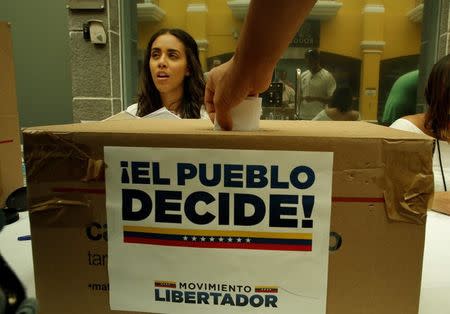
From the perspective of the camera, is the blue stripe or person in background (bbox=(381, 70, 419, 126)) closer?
the blue stripe

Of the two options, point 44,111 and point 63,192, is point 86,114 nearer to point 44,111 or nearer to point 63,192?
point 44,111

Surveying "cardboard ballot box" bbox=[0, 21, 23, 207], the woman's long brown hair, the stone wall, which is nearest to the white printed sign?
"cardboard ballot box" bbox=[0, 21, 23, 207]

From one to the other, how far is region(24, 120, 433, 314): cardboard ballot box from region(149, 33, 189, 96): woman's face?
1367 mm

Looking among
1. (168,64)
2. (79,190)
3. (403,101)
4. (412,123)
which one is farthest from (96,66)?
(79,190)

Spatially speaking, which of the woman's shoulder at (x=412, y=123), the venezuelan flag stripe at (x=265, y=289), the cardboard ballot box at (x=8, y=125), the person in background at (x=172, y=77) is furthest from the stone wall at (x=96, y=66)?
the venezuelan flag stripe at (x=265, y=289)

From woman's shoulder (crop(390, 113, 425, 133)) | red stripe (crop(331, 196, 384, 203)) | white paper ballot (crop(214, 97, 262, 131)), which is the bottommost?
red stripe (crop(331, 196, 384, 203))

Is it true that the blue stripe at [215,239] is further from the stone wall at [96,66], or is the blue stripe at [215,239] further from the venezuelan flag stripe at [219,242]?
the stone wall at [96,66]

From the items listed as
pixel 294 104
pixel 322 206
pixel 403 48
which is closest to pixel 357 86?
pixel 403 48

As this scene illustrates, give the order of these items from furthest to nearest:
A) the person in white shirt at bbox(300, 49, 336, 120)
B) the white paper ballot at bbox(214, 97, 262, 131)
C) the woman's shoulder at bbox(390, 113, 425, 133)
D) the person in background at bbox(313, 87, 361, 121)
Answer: the person in white shirt at bbox(300, 49, 336, 120) < the person in background at bbox(313, 87, 361, 121) < the woman's shoulder at bbox(390, 113, 425, 133) < the white paper ballot at bbox(214, 97, 262, 131)

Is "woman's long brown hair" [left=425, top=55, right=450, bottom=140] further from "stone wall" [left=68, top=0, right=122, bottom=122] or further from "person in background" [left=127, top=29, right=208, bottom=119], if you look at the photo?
"stone wall" [left=68, top=0, right=122, bottom=122]

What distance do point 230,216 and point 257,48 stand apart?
21 cm

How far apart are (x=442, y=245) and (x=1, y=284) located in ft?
2.65

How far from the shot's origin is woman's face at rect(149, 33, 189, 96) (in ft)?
5.94

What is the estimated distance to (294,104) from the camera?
2539 mm
